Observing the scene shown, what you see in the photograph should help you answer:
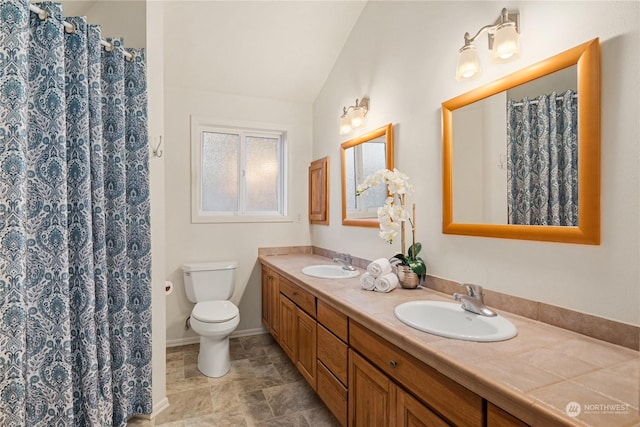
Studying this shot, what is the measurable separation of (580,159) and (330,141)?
2139mm

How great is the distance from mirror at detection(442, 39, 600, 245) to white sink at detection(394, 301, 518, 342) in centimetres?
38

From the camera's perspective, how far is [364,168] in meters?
2.50

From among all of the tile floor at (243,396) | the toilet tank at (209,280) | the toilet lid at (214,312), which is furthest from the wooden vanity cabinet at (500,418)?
the toilet tank at (209,280)

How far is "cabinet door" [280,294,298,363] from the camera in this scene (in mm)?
2301

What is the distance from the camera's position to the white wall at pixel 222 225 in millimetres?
2934

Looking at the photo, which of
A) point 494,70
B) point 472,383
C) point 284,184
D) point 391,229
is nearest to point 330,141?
point 284,184

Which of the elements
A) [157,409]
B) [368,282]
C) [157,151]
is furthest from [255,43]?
[157,409]

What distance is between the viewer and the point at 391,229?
1853mm

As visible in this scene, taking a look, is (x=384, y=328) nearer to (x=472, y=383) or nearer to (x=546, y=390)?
(x=472, y=383)

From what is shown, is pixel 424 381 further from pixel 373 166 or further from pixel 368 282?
pixel 373 166

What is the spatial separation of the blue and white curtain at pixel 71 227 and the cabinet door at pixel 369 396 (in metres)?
1.27

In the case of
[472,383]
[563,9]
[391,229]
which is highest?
[563,9]

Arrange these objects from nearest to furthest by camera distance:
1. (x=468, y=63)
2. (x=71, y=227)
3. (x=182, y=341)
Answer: (x=468, y=63)
(x=71, y=227)
(x=182, y=341)

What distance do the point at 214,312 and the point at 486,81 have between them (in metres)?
2.36
